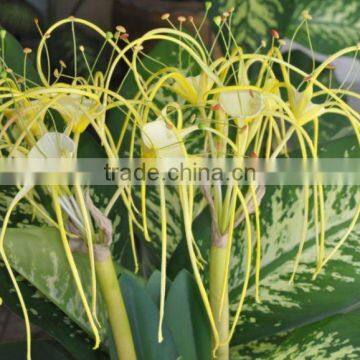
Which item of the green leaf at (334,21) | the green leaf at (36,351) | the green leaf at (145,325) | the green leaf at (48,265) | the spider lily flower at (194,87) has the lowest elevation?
the green leaf at (36,351)

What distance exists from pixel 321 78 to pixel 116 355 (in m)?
0.26

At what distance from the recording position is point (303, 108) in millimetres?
291

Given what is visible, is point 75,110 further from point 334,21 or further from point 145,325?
point 334,21

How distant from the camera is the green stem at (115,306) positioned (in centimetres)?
30

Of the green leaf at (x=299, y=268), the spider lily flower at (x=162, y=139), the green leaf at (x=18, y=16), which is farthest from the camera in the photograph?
the green leaf at (x=18, y=16)

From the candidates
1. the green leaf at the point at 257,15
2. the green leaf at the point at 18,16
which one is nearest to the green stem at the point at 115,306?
the green leaf at the point at 257,15

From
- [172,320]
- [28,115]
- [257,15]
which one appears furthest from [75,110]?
[257,15]

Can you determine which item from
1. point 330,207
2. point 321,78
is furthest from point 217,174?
point 321,78

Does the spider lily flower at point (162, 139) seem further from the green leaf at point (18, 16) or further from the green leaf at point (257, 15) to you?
the green leaf at point (18, 16)

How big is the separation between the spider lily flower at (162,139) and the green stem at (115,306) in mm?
61

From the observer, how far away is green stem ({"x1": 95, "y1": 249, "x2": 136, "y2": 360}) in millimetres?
302

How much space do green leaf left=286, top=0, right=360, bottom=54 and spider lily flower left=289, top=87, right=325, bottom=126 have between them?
20cm

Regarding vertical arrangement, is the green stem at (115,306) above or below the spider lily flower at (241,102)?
below

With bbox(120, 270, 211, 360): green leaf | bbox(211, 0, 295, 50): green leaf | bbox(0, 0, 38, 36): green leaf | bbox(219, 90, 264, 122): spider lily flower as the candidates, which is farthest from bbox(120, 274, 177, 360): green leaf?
bbox(0, 0, 38, 36): green leaf
